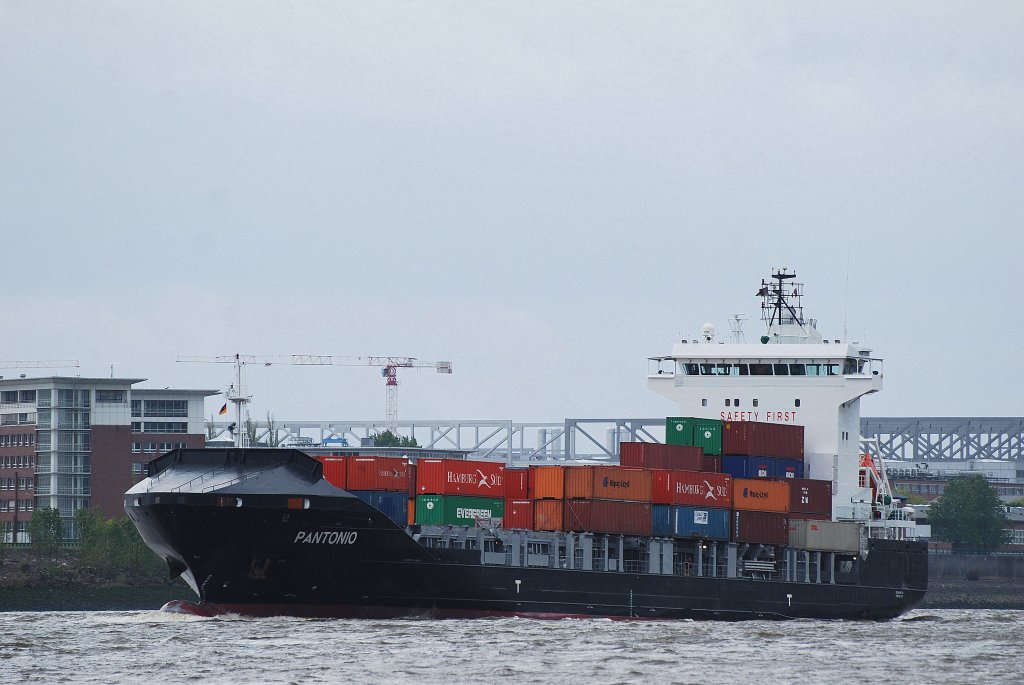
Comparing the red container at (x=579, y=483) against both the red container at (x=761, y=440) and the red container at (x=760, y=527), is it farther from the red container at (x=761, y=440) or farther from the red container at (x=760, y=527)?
the red container at (x=761, y=440)

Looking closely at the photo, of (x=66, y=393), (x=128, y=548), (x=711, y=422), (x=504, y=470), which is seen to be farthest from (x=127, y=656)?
(x=66, y=393)

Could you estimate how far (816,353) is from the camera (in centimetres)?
7531

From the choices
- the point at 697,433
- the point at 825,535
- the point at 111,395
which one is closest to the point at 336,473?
the point at 697,433

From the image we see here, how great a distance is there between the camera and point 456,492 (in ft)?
198

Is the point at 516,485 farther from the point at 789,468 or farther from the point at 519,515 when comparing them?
the point at 789,468

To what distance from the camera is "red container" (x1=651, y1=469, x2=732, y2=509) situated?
63219mm

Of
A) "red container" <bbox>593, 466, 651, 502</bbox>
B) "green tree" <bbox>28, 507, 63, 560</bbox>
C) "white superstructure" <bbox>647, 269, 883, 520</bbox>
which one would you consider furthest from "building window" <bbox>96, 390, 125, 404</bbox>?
"red container" <bbox>593, 466, 651, 502</bbox>

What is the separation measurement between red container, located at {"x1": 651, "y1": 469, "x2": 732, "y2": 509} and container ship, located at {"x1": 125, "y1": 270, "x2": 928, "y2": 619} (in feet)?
0.24

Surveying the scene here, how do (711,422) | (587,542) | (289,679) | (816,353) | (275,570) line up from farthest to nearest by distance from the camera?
(816,353) < (711,422) < (587,542) < (275,570) < (289,679)

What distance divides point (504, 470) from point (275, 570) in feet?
31.6

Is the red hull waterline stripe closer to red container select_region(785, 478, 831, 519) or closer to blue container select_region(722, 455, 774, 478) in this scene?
blue container select_region(722, 455, 774, 478)

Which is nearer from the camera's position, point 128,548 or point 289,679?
point 289,679

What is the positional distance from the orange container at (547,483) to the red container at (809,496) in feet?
35.6

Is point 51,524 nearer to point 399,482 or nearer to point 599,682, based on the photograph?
point 399,482
